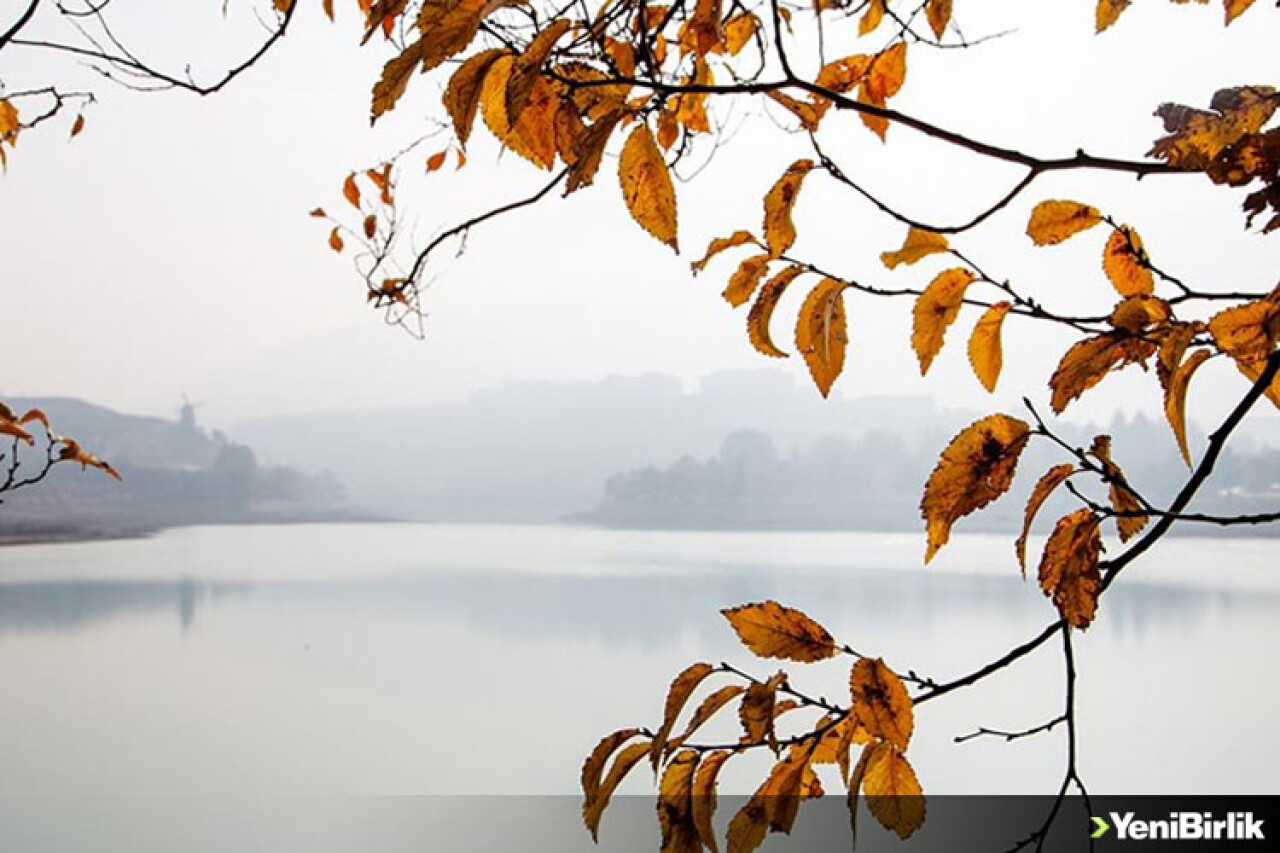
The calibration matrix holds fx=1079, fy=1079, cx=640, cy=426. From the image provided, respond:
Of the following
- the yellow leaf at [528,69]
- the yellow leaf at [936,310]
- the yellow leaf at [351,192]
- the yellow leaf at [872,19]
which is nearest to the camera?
the yellow leaf at [528,69]

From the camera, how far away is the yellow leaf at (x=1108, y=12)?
15.7 inches

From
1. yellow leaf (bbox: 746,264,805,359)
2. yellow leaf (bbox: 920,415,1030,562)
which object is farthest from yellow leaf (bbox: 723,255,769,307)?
yellow leaf (bbox: 920,415,1030,562)

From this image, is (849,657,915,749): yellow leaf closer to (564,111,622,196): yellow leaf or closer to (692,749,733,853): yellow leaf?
(692,749,733,853): yellow leaf

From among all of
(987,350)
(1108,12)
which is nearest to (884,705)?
(987,350)

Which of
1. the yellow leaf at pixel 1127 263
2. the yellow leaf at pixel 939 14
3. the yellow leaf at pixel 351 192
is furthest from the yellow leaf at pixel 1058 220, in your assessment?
the yellow leaf at pixel 351 192

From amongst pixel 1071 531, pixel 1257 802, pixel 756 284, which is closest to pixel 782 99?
pixel 756 284

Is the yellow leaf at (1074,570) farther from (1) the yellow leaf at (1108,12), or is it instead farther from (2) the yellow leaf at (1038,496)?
(1) the yellow leaf at (1108,12)

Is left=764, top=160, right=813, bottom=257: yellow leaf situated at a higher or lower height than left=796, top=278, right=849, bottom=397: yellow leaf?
higher

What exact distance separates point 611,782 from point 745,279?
19 centimetres

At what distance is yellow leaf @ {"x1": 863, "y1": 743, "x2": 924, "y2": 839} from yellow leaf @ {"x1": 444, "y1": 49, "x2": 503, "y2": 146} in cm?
22

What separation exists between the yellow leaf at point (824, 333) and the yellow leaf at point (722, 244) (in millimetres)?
45

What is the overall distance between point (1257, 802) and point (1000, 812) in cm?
64

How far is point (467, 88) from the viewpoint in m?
0.29

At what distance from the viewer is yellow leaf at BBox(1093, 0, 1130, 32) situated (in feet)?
1.31
